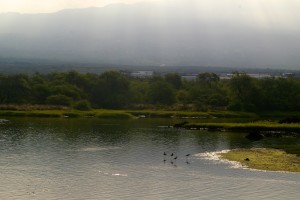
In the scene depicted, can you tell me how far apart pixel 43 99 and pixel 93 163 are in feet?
231

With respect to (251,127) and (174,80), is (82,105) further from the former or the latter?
(251,127)

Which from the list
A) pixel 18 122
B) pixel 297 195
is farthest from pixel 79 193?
pixel 18 122

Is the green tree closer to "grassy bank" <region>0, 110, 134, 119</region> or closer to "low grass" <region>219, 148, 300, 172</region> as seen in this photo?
"grassy bank" <region>0, 110, 134, 119</region>

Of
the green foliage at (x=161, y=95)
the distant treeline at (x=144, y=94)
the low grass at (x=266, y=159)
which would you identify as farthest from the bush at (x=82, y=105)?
the low grass at (x=266, y=159)

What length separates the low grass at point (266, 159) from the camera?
166 ft

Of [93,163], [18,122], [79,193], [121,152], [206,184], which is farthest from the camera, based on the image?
[18,122]

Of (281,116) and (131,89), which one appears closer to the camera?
(281,116)

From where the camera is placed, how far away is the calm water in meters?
40.4

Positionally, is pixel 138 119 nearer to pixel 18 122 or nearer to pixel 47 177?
pixel 18 122

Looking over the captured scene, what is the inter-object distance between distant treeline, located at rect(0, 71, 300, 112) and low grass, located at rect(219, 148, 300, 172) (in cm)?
5651

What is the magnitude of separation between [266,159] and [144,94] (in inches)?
2944

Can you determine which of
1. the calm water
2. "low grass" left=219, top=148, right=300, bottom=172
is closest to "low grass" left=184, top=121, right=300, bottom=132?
the calm water

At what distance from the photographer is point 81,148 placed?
60125 millimetres

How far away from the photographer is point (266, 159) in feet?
179
